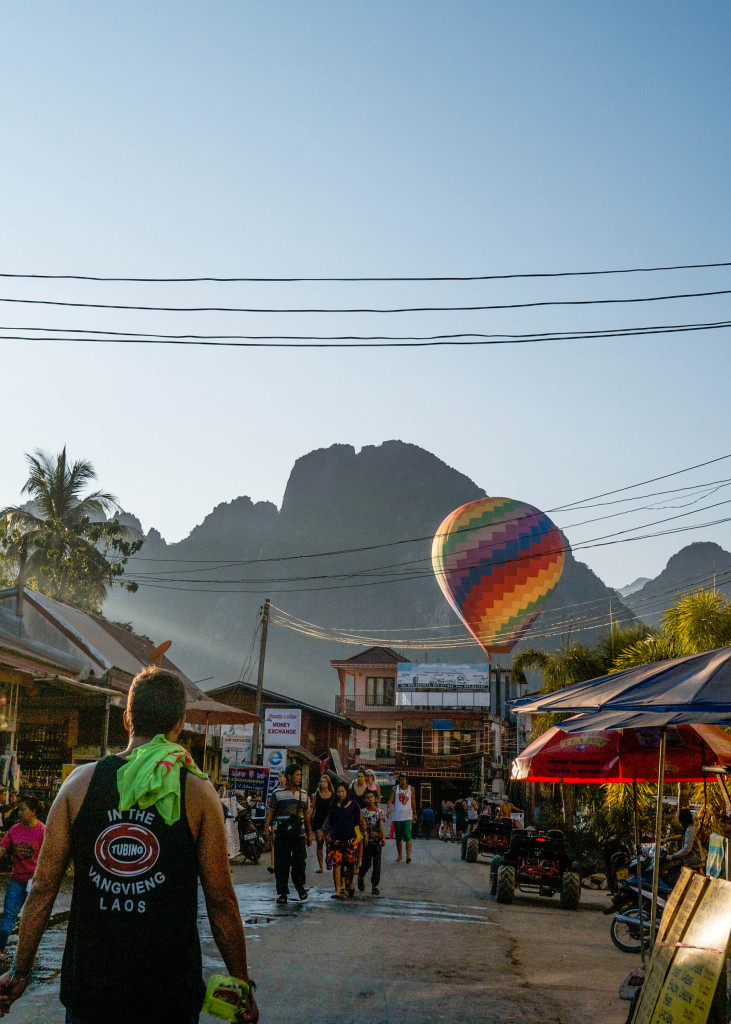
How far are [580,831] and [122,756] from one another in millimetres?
20959

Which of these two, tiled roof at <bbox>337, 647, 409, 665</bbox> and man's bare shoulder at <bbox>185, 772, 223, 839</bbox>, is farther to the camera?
tiled roof at <bbox>337, 647, 409, 665</bbox>

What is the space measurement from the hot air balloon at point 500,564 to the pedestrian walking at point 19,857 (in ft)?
→ 106

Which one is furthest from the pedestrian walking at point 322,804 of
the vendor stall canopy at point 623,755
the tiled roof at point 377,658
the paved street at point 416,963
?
the tiled roof at point 377,658

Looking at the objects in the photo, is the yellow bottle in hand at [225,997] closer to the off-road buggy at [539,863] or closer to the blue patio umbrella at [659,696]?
the blue patio umbrella at [659,696]

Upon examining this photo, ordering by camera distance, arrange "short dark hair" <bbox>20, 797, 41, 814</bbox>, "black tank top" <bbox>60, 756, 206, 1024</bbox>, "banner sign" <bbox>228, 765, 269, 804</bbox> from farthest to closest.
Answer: "banner sign" <bbox>228, 765, 269, 804</bbox> → "short dark hair" <bbox>20, 797, 41, 814</bbox> → "black tank top" <bbox>60, 756, 206, 1024</bbox>

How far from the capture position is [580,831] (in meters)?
22.6

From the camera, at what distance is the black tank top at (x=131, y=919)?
303cm

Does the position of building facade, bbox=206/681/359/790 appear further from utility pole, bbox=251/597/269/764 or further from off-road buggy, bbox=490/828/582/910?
off-road buggy, bbox=490/828/582/910

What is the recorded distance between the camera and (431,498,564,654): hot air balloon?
39812 mm

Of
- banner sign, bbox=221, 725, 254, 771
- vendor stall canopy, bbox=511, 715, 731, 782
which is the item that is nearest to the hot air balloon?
banner sign, bbox=221, 725, 254, 771

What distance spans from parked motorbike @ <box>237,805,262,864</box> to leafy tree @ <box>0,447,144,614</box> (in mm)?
25984

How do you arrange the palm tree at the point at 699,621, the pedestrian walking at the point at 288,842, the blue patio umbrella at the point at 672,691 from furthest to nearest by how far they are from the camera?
the palm tree at the point at 699,621 → the pedestrian walking at the point at 288,842 → the blue patio umbrella at the point at 672,691

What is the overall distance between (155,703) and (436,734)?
65879 millimetres

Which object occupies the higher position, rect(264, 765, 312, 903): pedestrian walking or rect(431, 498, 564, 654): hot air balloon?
rect(431, 498, 564, 654): hot air balloon
